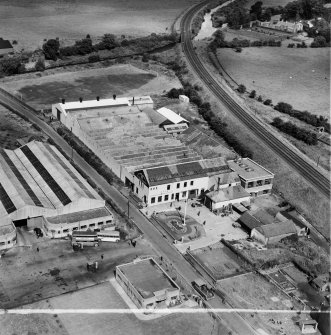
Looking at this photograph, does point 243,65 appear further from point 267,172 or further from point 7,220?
point 7,220

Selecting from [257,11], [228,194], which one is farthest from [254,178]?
[257,11]

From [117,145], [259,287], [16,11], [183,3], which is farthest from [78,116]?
[183,3]

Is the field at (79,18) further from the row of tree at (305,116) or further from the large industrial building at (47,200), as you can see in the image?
the large industrial building at (47,200)

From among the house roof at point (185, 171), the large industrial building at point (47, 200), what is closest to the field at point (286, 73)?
the house roof at point (185, 171)

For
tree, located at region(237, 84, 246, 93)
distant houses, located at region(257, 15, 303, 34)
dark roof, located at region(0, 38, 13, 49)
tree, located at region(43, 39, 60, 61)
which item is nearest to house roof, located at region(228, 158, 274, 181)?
tree, located at region(237, 84, 246, 93)

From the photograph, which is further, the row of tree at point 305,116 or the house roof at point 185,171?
the row of tree at point 305,116

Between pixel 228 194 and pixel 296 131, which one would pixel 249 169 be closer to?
pixel 228 194
